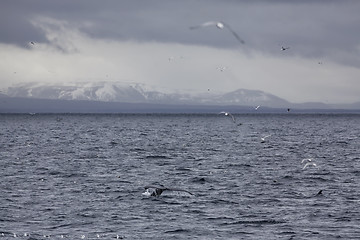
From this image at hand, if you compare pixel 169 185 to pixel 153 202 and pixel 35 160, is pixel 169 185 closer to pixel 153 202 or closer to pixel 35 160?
pixel 153 202

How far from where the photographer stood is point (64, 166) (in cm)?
5869

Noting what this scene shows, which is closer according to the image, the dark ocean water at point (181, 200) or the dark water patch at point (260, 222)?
the dark ocean water at point (181, 200)

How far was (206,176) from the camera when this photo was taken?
50.2m

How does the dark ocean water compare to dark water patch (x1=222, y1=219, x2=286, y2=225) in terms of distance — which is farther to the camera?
dark water patch (x1=222, y1=219, x2=286, y2=225)

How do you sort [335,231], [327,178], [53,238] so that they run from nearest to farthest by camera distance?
[53,238], [335,231], [327,178]

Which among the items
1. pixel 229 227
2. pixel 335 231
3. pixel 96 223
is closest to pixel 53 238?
pixel 96 223

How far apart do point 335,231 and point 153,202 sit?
11.3 m

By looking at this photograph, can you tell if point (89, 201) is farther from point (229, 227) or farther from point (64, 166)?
point (64, 166)

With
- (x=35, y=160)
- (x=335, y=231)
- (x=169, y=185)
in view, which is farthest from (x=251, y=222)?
(x=35, y=160)

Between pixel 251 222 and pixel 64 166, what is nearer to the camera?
pixel 251 222

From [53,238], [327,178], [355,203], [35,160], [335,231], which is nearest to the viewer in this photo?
[53,238]

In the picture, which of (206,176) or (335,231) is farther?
(206,176)

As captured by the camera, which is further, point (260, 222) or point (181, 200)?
point (181, 200)

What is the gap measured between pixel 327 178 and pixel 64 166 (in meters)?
24.1
